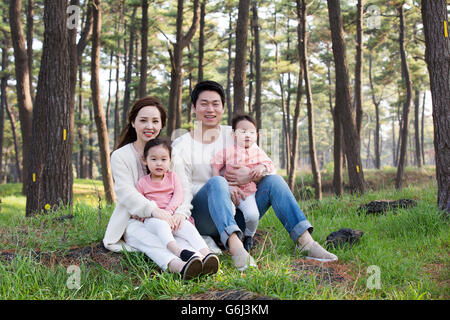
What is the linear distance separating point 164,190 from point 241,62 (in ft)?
13.8

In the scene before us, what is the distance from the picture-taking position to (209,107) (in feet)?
12.1

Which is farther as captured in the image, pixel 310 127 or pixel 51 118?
pixel 310 127

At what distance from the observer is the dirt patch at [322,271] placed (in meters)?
2.76

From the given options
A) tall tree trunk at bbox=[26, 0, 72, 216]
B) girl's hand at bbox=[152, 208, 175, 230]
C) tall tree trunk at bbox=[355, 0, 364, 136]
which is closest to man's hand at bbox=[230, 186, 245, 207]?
girl's hand at bbox=[152, 208, 175, 230]

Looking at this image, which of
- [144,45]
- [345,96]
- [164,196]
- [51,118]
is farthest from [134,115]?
[144,45]

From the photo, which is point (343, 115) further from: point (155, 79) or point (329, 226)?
point (155, 79)

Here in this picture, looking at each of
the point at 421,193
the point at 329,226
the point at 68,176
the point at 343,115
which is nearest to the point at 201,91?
the point at 329,226

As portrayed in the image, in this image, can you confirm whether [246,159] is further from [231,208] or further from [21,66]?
[21,66]

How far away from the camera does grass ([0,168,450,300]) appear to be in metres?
2.60

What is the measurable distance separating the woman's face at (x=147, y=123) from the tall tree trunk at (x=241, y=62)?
3.34 metres

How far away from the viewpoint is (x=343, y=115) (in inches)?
345

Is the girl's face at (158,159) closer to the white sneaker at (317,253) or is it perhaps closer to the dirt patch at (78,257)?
the dirt patch at (78,257)

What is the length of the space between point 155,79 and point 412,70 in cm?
1374

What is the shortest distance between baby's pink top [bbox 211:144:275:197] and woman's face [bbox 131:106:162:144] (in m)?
0.65
